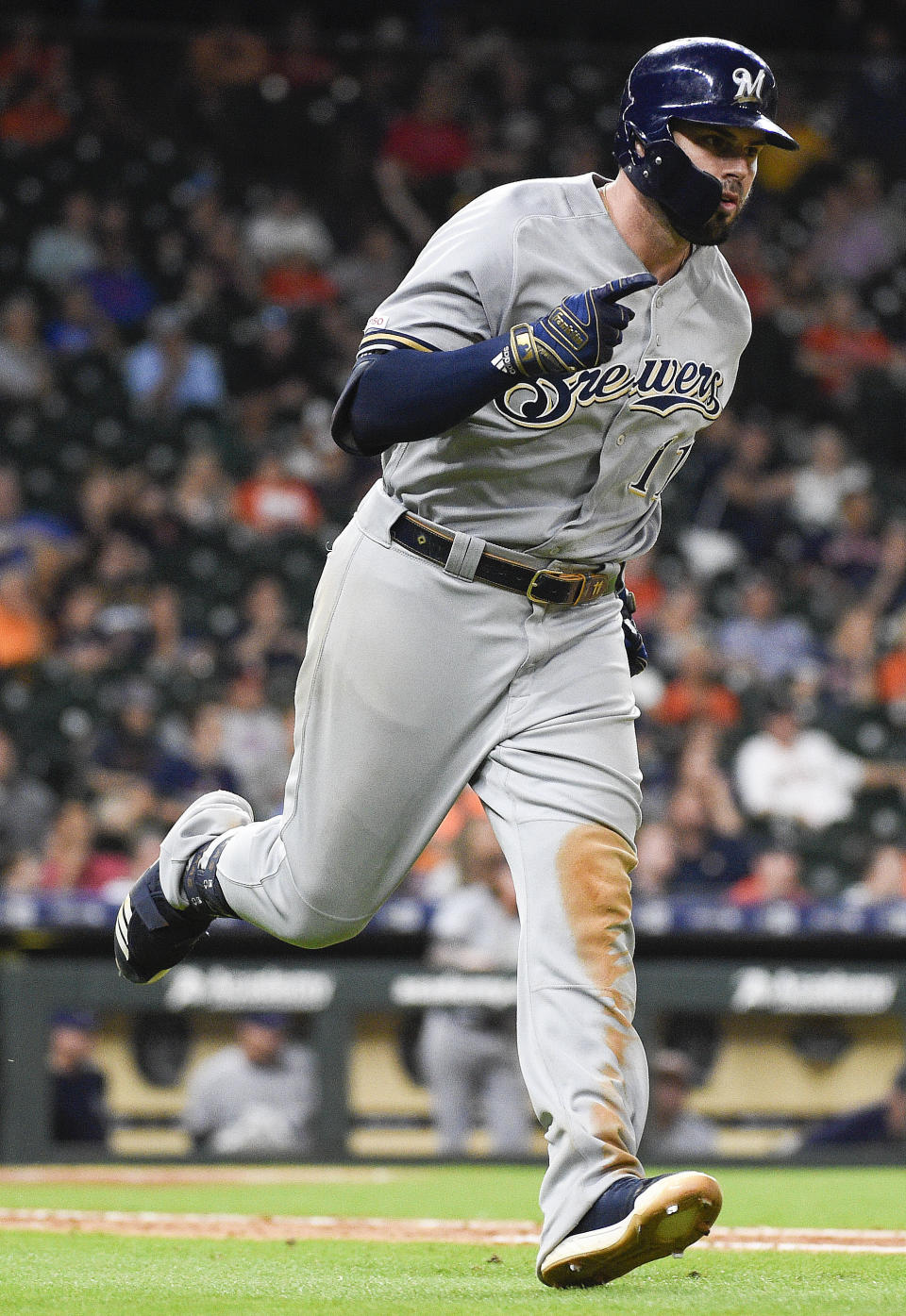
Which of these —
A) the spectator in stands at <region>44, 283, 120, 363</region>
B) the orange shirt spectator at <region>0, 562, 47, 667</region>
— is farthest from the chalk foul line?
the spectator in stands at <region>44, 283, 120, 363</region>

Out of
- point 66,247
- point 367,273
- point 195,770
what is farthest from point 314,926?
point 367,273

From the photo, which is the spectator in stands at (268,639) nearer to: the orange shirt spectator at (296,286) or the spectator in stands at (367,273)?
the orange shirt spectator at (296,286)

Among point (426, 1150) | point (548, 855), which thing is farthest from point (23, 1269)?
point (426, 1150)

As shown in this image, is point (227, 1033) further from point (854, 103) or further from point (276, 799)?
point (854, 103)

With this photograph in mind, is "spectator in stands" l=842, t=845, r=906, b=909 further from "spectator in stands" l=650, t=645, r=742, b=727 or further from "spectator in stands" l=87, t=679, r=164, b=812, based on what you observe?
"spectator in stands" l=87, t=679, r=164, b=812

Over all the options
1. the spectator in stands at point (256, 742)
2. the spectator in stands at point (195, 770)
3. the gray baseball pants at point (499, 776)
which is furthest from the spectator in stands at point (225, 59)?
the gray baseball pants at point (499, 776)

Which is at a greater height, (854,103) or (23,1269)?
(854,103)
